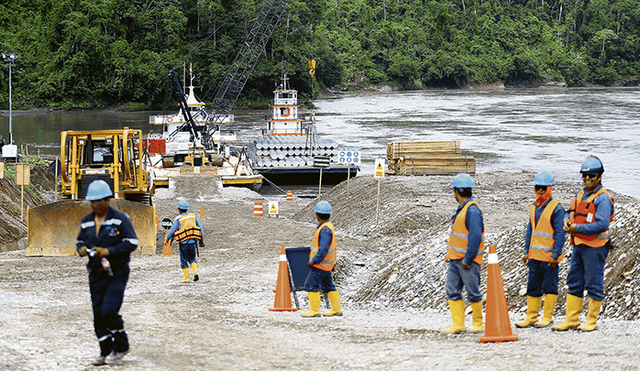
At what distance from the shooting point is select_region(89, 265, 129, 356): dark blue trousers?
6758 millimetres

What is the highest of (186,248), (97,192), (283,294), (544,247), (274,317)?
(97,192)

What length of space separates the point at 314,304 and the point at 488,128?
64.5 metres

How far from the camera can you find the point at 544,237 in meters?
7.93

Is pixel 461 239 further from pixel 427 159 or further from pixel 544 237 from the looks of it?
pixel 427 159

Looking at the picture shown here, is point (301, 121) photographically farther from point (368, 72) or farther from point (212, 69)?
point (368, 72)

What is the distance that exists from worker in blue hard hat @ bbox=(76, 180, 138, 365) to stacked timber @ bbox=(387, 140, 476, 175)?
2916 cm

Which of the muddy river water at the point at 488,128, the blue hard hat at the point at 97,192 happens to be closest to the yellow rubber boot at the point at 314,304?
the blue hard hat at the point at 97,192

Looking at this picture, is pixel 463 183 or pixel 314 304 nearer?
pixel 463 183

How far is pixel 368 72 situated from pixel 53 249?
483 feet

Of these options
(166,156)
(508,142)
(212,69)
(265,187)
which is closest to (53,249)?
(166,156)

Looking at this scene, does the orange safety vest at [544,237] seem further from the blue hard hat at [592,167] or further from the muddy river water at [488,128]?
the muddy river water at [488,128]

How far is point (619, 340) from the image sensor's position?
291 inches

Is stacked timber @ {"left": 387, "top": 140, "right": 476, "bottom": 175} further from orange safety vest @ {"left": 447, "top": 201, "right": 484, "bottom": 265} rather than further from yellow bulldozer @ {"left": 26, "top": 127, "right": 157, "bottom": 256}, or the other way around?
orange safety vest @ {"left": 447, "top": 201, "right": 484, "bottom": 265}

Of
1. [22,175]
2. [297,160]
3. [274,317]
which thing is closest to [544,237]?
[274,317]
